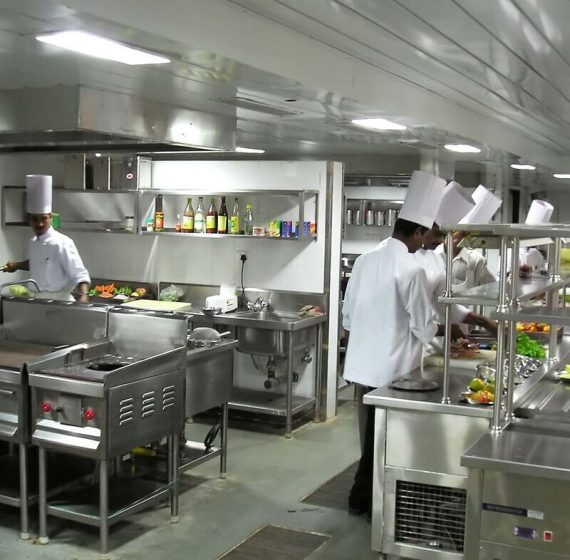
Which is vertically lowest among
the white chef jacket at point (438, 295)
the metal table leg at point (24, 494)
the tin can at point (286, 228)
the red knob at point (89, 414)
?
the metal table leg at point (24, 494)

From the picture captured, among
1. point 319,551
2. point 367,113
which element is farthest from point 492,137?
point 319,551

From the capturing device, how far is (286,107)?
371cm

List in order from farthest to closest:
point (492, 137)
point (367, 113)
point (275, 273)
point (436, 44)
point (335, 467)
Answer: point (275, 273) < point (492, 137) < point (335, 467) < point (367, 113) < point (436, 44)

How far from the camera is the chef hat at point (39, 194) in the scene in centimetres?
500

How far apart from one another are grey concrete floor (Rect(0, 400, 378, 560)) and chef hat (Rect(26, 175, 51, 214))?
1.99 metres

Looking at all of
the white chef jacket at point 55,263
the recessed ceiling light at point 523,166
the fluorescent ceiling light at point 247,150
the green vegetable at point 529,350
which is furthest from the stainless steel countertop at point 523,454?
the recessed ceiling light at point 523,166

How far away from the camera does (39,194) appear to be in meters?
5.06

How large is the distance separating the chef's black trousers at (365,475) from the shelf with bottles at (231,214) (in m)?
1.92

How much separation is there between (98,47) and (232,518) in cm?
232

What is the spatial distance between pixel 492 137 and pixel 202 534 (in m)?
3.01

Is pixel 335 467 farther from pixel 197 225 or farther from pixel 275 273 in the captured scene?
pixel 197 225

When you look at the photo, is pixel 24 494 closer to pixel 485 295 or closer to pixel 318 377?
pixel 485 295

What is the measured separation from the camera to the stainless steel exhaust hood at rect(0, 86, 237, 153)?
311 centimetres

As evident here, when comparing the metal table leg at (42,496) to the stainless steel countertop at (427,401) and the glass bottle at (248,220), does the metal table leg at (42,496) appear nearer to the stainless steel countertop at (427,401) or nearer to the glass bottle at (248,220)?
the stainless steel countertop at (427,401)
